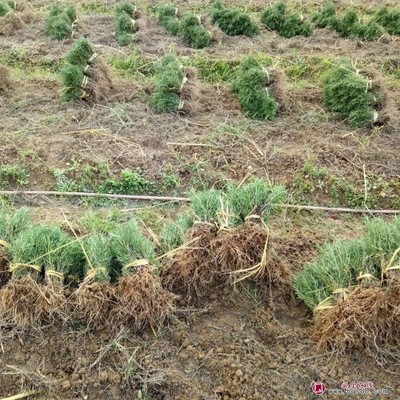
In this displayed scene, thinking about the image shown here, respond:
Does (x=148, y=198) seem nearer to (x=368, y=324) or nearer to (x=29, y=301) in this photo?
(x=29, y=301)

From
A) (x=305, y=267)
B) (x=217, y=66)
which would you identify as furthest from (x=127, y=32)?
(x=305, y=267)

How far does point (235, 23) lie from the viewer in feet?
22.9

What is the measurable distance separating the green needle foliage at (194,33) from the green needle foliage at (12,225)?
421 cm

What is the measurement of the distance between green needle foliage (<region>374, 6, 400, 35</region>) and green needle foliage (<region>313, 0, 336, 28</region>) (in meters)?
0.68

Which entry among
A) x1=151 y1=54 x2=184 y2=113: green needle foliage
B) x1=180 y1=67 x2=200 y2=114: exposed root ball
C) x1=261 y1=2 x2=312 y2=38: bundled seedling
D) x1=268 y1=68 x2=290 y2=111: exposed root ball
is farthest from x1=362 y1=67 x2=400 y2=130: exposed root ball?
x1=261 y1=2 x2=312 y2=38: bundled seedling

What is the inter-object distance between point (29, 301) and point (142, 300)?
74cm

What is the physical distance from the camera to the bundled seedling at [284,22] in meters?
7.05

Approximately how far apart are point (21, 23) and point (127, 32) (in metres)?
1.72

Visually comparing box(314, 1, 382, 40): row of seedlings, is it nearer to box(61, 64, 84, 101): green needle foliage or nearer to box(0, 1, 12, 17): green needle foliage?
box(61, 64, 84, 101): green needle foliage

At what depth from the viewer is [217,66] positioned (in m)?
6.11

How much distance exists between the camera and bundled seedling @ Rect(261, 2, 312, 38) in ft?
23.1

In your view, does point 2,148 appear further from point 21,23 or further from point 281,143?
point 21,23

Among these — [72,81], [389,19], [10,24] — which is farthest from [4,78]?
[389,19]

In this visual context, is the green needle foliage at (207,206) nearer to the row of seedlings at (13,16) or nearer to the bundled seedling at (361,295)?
the bundled seedling at (361,295)
